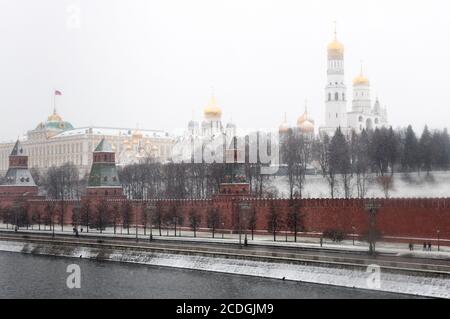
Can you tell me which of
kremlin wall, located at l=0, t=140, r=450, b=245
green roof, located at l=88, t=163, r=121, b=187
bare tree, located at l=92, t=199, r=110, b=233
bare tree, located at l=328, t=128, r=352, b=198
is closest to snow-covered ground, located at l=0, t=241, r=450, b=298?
kremlin wall, located at l=0, t=140, r=450, b=245

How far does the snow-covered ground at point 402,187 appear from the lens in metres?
50.0

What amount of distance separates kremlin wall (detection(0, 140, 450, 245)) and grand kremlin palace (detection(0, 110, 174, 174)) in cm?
2930

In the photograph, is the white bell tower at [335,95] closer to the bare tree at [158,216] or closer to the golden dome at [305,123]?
the golden dome at [305,123]

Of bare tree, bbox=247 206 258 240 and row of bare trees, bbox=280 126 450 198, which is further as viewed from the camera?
row of bare trees, bbox=280 126 450 198

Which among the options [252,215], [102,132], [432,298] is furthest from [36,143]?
[432,298]

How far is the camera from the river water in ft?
81.0

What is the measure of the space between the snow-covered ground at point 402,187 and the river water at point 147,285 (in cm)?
2292

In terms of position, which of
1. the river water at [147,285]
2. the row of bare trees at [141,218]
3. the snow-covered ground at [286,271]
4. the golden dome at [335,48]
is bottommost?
the river water at [147,285]

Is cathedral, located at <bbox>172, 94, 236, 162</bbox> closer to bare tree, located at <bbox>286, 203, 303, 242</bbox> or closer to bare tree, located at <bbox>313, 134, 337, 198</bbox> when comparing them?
bare tree, located at <bbox>313, 134, 337, 198</bbox>

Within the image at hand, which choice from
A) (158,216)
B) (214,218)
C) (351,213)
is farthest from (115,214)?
(351,213)

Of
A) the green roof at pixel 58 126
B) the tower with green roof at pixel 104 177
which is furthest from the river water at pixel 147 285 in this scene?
the green roof at pixel 58 126

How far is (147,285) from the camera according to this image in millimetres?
26828

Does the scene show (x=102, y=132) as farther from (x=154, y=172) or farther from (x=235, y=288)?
(x=235, y=288)

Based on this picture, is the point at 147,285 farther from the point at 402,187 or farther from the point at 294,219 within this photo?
the point at 402,187
